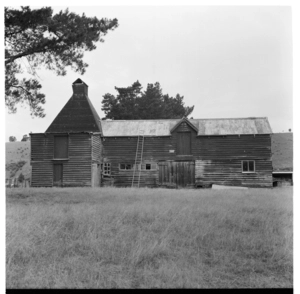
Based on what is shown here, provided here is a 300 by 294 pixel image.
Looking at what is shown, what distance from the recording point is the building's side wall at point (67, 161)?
86.7ft

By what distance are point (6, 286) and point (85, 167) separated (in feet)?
68.8

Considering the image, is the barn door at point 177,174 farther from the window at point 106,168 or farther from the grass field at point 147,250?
the grass field at point 147,250

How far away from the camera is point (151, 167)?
28.1 meters

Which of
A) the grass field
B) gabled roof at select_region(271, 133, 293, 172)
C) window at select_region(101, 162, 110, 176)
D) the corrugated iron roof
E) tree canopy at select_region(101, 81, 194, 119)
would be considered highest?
tree canopy at select_region(101, 81, 194, 119)

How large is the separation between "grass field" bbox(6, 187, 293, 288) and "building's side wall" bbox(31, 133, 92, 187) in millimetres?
16227

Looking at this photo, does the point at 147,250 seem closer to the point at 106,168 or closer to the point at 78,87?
the point at 78,87

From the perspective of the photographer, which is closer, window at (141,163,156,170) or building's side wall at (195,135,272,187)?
building's side wall at (195,135,272,187)

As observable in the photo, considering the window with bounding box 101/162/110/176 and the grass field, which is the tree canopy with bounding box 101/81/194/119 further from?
the grass field

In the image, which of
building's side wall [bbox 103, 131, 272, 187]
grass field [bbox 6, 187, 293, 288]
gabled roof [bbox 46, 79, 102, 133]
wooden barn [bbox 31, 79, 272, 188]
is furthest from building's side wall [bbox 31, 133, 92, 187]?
grass field [bbox 6, 187, 293, 288]

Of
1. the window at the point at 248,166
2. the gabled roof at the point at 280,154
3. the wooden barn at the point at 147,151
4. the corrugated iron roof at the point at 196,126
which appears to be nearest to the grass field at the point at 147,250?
the wooden barn at the point at 147,151

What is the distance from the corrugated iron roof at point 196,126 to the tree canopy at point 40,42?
1691 centimetres

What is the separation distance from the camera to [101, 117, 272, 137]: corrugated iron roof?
89.9ft
